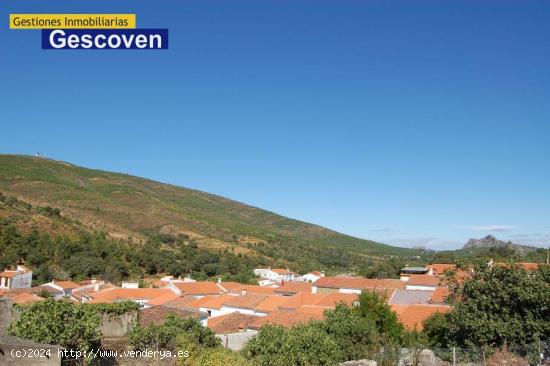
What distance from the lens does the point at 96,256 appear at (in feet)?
214

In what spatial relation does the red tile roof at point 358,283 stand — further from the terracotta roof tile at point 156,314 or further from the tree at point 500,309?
the tree at point 500,309

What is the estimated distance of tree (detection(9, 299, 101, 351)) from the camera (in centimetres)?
1233

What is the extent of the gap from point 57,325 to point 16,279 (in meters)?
42.5

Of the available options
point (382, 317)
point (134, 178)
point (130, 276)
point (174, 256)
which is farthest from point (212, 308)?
point (134, 178)

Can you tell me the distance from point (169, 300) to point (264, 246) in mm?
67676

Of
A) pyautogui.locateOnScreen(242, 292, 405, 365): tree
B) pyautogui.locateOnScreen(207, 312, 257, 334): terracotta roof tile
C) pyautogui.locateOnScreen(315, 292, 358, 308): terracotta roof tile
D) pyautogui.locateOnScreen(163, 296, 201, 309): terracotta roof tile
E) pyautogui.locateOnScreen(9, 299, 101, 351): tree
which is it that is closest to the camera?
pyautogui.locateOnScreen(9, 299, 101, 351): tree

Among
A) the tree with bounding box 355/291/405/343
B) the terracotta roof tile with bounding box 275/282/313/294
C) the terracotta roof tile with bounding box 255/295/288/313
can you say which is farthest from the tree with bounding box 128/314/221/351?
the terracotta roof tile with bounding box 275/282/313/294

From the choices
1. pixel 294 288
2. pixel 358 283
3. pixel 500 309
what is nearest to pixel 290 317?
pixel 500 309

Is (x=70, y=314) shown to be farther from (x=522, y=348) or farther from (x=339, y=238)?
(x=339, y=238)

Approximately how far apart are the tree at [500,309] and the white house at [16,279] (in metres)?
42.9

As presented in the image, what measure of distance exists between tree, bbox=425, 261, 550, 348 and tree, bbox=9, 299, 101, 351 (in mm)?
13704

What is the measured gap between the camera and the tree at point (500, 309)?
19.1 meters

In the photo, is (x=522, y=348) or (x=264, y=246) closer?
(x=522, y=348)

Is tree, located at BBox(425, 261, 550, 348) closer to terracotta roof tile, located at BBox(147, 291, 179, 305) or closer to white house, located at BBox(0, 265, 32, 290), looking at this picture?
terracotta roof tile, located at BBox(147, 291, 179, 305)
